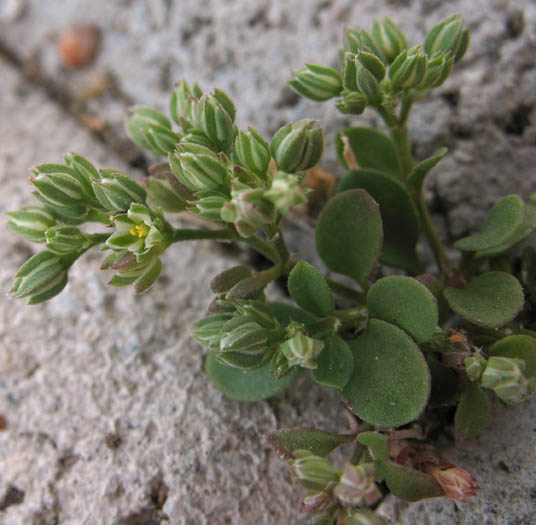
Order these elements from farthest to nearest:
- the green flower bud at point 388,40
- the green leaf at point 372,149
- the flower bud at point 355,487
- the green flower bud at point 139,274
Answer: the green leaf at point 372,149 → the green flower bud at point 388,40 → the green flower bud at point 139,274 → the flower bud at point 355,487

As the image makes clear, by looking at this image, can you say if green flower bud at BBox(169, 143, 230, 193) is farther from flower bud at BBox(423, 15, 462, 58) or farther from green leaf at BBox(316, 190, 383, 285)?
flower bud at BBox(423, 15, 462, 58)

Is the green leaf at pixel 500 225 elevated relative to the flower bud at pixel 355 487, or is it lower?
lower

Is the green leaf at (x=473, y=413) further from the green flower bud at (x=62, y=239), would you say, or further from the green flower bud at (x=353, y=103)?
the green flower bud at (x=62, y=239)

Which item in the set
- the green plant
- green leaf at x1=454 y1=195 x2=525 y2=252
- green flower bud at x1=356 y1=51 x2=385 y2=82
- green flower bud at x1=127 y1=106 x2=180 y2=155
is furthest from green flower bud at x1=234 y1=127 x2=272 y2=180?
green leaf at x1=454 y1=195 x2=525 y2=252

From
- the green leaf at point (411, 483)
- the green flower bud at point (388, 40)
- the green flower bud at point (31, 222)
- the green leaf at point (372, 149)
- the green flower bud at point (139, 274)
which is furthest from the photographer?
the green leaf at point (372, 149)

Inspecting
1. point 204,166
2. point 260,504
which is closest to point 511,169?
point 204,166

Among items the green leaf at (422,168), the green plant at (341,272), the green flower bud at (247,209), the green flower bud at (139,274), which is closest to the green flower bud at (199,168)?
the green plant at (341,272)

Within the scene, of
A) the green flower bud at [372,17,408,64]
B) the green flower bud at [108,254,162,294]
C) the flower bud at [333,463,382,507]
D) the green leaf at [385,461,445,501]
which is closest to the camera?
the flower bud at [333,463,382,507]
